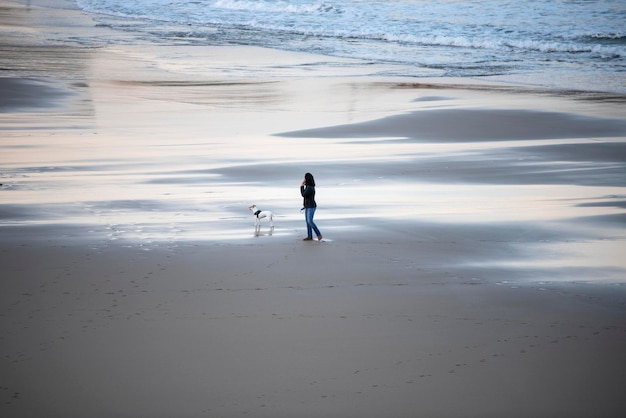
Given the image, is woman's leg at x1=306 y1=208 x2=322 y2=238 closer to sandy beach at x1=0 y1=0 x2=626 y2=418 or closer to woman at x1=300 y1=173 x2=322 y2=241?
woman at x1=300 y1=173 x2=322 y2=241

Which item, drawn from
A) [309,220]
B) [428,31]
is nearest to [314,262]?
[309,220]

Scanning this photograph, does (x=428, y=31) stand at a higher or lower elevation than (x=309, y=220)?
higher

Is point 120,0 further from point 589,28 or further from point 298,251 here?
point 298,251

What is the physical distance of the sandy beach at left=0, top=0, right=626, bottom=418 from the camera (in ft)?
23.8

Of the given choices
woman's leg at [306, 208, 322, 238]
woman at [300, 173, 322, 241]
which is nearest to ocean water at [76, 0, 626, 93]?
woman at [300, 173, 322, 241]

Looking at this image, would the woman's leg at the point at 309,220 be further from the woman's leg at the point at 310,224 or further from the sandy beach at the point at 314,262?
the sandy beach at the point at 314,262

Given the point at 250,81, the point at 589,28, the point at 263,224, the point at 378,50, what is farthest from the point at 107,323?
the point at 589,28

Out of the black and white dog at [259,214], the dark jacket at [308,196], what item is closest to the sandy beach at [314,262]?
the black and white dog at [259,214]

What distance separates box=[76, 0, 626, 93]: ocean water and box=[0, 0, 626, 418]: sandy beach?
33.3 feet

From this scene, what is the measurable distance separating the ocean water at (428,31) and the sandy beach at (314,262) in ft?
33.3

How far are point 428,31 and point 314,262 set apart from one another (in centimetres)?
3767

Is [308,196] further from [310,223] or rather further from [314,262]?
[314,262]

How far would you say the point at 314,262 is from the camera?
1059cm

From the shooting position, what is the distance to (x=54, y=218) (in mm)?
12781
